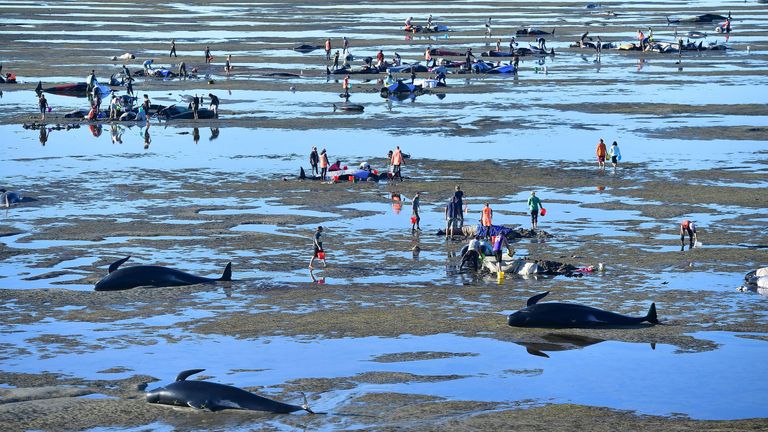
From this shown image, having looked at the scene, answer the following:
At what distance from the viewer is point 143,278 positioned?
3303cm

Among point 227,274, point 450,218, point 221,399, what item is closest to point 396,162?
point 450,218

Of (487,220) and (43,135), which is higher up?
(43,135)

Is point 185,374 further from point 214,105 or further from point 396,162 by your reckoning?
point 214,105

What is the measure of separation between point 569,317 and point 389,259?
8845 millimetres

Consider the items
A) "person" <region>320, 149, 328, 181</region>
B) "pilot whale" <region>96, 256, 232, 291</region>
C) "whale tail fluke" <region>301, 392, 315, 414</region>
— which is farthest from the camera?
"person" <region>320, 149, 328, 181</region>

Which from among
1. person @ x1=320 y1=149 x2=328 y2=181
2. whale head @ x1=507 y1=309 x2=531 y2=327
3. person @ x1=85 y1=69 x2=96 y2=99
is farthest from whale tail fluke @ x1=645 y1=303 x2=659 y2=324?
person @ x1=85 y1=69 x2=96 y2=99

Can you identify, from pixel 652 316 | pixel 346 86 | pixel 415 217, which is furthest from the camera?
pixel 346 86

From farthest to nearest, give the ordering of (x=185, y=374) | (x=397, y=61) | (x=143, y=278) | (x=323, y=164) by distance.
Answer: (x=397, y=61) → (x=323, y=164) → (x=143, y=278) → (x=185, y=374)

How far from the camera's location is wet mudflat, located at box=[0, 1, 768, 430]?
2416cm

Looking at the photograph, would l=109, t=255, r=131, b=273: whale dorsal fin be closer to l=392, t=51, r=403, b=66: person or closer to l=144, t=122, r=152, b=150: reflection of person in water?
l=144, t=122, r=152, b=150: reflection of person in water

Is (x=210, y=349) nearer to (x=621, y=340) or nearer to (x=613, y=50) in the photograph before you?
(x=621, y=340)

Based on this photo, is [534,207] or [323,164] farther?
[323,164]

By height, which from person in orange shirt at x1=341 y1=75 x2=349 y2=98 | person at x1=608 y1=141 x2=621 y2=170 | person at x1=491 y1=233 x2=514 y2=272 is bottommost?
person at x1=491 y1=233 x2=514 y2=272

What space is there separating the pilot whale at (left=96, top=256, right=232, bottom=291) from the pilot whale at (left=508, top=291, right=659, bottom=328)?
330 inches
